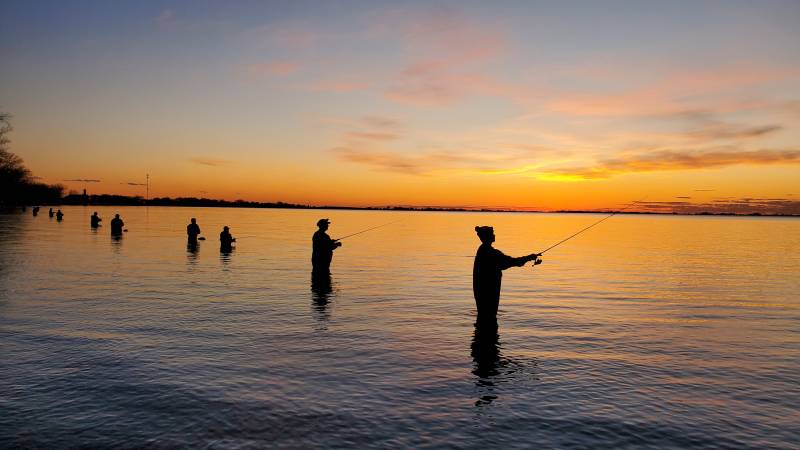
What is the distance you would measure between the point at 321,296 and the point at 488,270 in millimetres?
9015

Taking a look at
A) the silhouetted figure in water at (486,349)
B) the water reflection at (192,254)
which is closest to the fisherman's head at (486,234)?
the silhouetted figure in water at (486,349)

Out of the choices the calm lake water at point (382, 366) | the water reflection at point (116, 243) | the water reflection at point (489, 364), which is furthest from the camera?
the water reflection at point (116, 243)

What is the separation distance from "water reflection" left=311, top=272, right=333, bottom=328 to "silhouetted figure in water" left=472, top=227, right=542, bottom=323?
457 cm

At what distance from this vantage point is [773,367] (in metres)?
12.2

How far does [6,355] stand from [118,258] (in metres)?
23.0

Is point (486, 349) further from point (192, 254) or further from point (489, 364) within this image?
point (192, 254)

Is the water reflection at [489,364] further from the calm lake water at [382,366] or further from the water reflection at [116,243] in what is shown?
the water reflection at [116,243]

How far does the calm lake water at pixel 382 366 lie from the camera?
26.2 ft

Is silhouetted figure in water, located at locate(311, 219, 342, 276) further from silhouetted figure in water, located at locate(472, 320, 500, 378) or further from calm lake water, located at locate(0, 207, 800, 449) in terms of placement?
silhouetted figure in water, located at locate(472, 320, 500, 378)

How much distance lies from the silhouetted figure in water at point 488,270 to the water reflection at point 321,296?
15.0 feet

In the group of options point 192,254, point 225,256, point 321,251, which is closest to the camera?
point 321,251

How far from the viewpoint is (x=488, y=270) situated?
13.4 meters

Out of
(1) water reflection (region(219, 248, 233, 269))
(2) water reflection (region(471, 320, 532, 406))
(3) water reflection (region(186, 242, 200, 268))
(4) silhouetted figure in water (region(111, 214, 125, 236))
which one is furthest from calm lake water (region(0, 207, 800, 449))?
(4) silhouetted figure in water (region(111, 214, 125, 236))

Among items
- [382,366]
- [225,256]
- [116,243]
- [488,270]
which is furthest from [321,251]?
[116,243]
